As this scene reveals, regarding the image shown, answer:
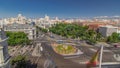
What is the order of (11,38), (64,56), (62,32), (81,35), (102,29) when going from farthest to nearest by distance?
(62,32) < (102,29) < (81,35) < (11,38) < (64,56)

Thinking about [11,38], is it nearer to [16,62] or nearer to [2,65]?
[16,62]

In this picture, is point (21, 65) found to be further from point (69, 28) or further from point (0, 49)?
point (69, 28)

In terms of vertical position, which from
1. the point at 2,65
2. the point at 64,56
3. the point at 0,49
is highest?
the point at 0,49

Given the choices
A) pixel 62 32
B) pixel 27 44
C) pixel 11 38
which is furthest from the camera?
pixel 62 32

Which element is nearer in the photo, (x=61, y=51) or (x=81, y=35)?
(x=61, y=51)

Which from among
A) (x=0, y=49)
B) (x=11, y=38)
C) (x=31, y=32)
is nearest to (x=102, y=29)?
(x=31, y=32)

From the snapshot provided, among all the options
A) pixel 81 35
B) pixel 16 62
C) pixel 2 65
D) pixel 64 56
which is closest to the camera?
pixel 2 65

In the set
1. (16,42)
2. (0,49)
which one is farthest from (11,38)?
(0,49)

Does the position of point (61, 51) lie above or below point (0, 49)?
below

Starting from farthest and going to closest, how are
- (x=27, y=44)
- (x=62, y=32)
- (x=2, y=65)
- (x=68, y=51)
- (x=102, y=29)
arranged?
(x=62, y=32), (x=102, y=29), (x=27, y=44), (x=68, y=51), (x=2, y=65)
